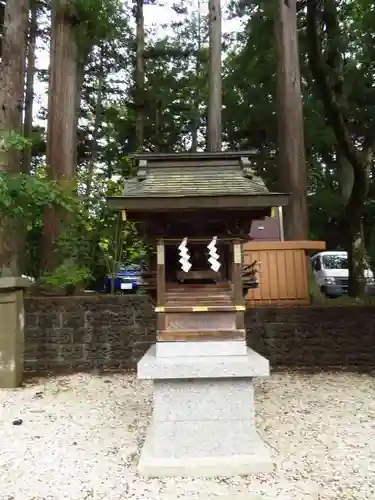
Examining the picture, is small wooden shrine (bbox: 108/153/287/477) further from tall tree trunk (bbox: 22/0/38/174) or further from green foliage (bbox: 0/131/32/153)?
tall tree trunk (bbox: 22/0/38/174)

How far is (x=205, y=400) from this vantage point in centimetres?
364

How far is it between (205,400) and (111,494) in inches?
37.8

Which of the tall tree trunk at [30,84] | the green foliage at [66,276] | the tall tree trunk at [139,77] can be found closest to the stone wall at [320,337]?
the green foliage at [66,276]

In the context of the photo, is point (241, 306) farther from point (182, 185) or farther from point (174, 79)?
point (174, 79)

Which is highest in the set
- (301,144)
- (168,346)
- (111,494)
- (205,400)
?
(301,144)

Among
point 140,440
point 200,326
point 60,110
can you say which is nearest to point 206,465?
point 140,440

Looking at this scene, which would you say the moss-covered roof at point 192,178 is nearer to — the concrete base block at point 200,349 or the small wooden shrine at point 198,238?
the small wooden shrine at point 198,238

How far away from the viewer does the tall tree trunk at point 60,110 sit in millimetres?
8086

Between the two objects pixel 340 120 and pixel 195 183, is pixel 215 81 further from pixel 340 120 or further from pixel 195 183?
pixel 195 183

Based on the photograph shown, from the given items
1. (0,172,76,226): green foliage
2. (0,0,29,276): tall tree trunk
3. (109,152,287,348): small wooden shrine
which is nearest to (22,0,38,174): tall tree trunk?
(0,0,29,276): tall tree trunk

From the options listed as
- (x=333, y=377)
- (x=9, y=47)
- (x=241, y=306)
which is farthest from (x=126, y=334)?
(x=9, y=47)

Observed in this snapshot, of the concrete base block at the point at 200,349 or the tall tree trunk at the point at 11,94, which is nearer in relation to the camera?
the concrete base block at the point at 200,349

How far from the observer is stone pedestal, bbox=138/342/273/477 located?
355cm

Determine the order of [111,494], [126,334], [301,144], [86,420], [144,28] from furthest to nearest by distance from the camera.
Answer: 1. [144,28]
2. [301,144]
3. [126,334]
4. [86,420]
5. [111,494]
